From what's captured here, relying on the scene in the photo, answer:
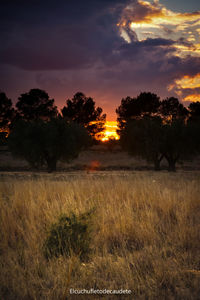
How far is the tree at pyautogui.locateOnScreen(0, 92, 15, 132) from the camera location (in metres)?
45.6

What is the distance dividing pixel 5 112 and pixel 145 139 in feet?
102

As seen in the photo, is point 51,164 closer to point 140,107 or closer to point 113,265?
point 113,265

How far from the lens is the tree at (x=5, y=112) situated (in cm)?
4562

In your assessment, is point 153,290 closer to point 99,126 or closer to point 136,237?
point 136,237

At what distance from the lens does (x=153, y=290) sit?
8.50 feet

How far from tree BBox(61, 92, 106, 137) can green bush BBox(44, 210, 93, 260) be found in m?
52.9

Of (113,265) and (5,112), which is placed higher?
(5,112)

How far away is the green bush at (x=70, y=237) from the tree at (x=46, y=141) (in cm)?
2126

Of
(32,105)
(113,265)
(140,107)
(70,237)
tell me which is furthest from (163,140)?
(32,105)

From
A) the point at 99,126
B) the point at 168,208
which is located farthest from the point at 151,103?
the point at 168,208

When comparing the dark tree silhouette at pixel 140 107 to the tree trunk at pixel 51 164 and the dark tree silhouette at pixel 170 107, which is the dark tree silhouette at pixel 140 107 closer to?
the dark tree silhouette at pixel 170 107

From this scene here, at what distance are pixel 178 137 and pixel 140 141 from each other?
4475 mm

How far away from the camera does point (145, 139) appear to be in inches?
1075

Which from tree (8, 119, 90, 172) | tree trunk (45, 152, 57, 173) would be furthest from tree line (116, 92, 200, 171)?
tree trunk (45, 152, 57, 173)
